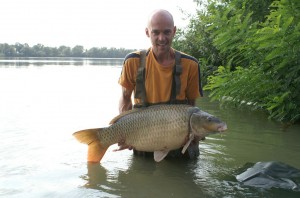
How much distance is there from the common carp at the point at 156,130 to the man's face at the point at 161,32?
2.57 feet

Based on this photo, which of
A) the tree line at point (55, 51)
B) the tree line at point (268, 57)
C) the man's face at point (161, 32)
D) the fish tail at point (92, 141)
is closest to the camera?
the fish tail at point (92, 141)

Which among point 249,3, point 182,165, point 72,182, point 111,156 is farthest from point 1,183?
point 249,3

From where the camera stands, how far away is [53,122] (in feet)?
29.0

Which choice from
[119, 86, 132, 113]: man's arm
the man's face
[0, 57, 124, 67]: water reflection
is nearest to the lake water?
[119, 86, 132, 113]: man's arm

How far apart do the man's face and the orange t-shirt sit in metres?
0.23

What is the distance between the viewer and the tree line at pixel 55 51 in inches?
4434

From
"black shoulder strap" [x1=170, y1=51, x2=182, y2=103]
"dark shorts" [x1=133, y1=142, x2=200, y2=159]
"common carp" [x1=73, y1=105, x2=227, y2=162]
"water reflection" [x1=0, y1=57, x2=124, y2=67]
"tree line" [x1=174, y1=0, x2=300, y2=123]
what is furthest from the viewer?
"water reflection" [x1=0, y1=57, x2=124, y2=67]

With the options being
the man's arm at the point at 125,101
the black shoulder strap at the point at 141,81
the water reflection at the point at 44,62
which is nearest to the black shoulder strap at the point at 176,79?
the black shoulder strap at the point at 141,81

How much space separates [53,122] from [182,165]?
4549 millimetres

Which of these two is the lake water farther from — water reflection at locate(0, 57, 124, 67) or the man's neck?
water reflection at locate(0, 57, 124, 67)

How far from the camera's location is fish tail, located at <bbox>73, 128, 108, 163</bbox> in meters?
4.38

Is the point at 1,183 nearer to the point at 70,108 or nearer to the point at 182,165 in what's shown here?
the point at 182,165

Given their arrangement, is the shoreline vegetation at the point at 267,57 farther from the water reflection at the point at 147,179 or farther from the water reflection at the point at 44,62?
the water reflection at the point at 44,62

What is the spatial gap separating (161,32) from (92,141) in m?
1.45
